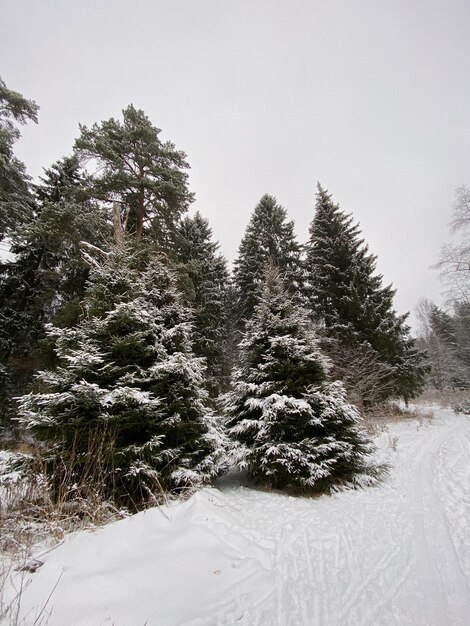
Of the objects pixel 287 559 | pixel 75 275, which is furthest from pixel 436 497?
pixel 75 275

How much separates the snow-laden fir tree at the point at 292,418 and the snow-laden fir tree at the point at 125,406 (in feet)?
3.18

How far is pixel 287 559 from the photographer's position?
112 inches

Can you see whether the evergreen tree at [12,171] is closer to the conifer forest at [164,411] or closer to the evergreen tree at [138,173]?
the conifer forest at [164,411]

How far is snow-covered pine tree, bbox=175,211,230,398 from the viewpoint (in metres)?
12.7

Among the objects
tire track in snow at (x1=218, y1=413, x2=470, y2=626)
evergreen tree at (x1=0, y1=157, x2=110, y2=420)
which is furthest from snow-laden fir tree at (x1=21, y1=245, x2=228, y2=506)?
evergreen tree at (x1=0, y1=157, x2=110, y2=420)

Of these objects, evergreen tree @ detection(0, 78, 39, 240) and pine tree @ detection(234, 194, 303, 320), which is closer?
evergreen tree @ detection(0, 78, 39, 240)

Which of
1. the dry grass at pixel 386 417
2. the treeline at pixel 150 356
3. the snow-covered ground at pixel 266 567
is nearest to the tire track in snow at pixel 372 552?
the snow-covered ground at pixel 266 567

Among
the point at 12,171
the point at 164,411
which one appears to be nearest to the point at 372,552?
the point at 164,411

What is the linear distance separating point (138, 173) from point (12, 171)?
14.7 ft

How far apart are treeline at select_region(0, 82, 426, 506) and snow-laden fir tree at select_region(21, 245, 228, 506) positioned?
0.09 feet

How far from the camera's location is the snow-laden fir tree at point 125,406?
3779mm

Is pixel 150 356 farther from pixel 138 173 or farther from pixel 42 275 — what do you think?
pixel 42 275

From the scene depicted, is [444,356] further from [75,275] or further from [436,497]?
[75,275]

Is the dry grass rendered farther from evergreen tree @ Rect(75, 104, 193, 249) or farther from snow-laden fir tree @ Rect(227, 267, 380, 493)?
evergreen tree @ Rect(75, 104, 193, 249)
